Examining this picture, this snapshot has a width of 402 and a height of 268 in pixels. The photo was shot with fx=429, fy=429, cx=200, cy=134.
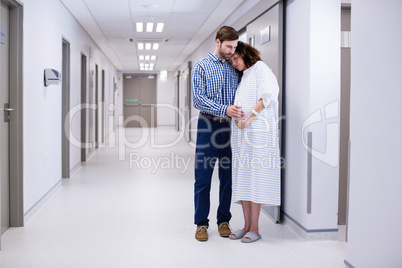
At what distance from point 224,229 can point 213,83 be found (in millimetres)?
1215

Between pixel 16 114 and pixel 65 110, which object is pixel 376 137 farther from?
pixel 65 110

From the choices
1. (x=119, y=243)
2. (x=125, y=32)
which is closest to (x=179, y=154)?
(x=125, y=32)

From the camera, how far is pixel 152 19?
Result: 7.37 meters

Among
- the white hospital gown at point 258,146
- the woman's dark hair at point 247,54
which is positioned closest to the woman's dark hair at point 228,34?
the woman's dark hair at point 247,54

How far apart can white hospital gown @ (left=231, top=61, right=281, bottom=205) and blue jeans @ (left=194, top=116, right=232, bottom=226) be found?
5.8 inches

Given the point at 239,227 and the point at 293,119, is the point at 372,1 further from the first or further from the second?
the point at 239,227

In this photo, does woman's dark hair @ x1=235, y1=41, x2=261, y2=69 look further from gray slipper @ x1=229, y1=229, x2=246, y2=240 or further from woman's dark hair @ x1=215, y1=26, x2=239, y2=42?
gray slipper @ x1=229, y1=229, x2=246, y2=240

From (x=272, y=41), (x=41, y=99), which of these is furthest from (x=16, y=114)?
(x=272, y=41)

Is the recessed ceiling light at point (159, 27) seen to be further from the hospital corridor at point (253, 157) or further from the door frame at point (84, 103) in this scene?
the hospital corridor at point (253, 157)

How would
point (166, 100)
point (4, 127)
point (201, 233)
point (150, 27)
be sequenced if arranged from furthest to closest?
point (166, 100)
point (150, 27)
point (4, 127)
point (201, 233)

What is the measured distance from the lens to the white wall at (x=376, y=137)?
2.18 meters

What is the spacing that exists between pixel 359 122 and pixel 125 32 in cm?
704

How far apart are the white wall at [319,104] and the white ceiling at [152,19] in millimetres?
2762

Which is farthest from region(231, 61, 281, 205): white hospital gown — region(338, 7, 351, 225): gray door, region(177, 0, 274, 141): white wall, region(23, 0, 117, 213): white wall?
region(23, 0, 117, 213): white wall
